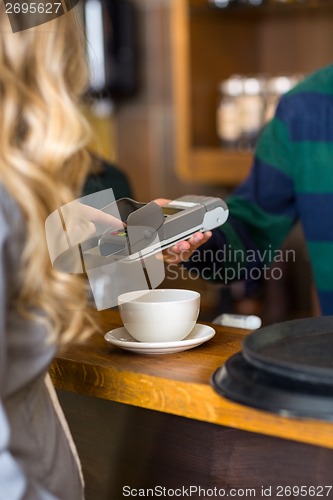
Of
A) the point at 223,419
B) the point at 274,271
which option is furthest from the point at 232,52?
the point at 223,419

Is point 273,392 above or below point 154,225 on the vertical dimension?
below

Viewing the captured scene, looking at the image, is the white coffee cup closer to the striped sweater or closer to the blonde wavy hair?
the blonde wavy hair

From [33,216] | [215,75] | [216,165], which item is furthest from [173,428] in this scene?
[215,75]

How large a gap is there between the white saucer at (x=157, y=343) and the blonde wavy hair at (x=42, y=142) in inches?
8.6

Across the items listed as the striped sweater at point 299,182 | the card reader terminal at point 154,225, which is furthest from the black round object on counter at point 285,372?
the striped sweater at point 299,182

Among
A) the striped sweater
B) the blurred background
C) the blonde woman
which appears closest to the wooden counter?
the blonde woman

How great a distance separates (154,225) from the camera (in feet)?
4.25

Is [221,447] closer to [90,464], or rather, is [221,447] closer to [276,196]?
[90,464]

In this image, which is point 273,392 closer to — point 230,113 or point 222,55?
point 230,113

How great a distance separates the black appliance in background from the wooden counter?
6.53 ft

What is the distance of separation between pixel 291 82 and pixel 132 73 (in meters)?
0.84

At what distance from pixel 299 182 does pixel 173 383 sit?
891mm

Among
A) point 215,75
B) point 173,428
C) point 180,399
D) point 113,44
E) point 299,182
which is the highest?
point 113,44

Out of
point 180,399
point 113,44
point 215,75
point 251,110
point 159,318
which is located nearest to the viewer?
point 180,399
